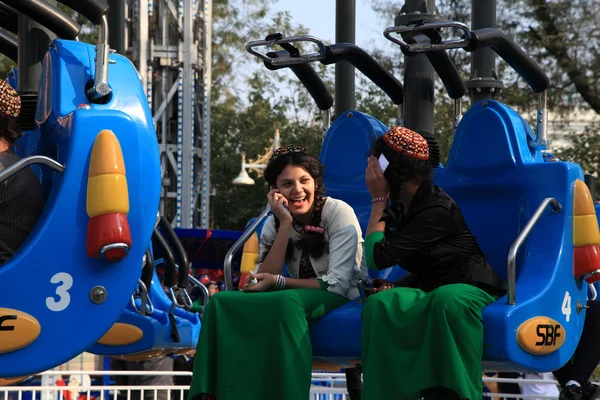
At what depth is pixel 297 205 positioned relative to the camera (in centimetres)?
473

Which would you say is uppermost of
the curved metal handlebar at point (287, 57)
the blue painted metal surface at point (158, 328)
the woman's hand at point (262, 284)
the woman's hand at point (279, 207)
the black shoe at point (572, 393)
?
the curved metal handlebar at point (287, 57)

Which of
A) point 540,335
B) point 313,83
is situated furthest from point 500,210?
point 313,83

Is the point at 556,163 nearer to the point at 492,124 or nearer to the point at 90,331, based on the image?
the point at 492,124

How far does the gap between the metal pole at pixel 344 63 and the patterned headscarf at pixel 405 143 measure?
2.04 metres

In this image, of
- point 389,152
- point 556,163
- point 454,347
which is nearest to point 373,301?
point 454,347

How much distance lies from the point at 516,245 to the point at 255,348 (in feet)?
3.81

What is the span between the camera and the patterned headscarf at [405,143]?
14.6 ft

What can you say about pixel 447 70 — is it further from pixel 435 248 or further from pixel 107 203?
pixel 107 203

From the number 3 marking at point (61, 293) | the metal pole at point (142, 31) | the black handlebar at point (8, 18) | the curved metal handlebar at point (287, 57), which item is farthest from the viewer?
the metal pole at point (142, 31)

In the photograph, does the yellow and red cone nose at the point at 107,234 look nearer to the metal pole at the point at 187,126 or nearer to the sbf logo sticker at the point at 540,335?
the sbf logo sticker at the point at 540,335

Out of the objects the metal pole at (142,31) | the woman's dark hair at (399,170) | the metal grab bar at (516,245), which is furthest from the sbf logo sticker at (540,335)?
the metal pole at (142,31)

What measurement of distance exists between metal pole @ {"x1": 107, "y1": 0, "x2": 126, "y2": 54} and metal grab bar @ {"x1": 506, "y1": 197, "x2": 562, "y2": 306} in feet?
7.54

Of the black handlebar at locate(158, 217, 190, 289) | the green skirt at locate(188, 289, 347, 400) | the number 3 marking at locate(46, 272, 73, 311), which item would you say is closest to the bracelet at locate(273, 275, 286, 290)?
the green skirt at locate(188, 289, 347, 400)

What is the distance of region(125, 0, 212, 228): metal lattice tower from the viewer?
15.5m
